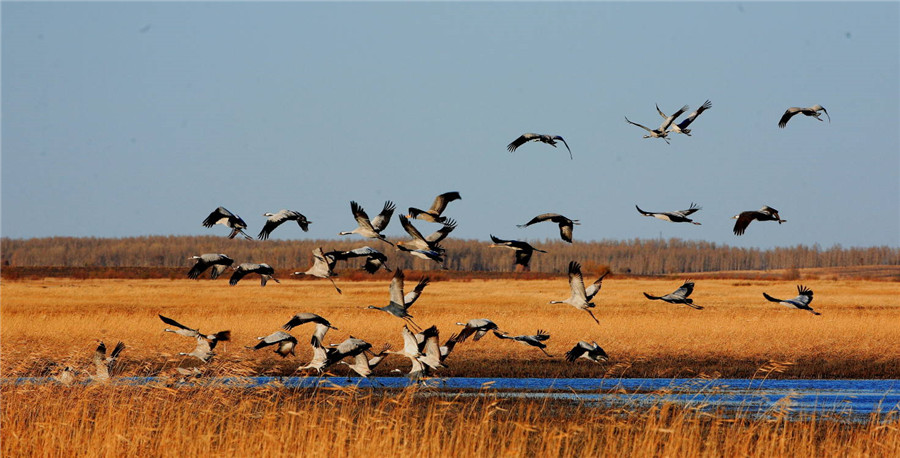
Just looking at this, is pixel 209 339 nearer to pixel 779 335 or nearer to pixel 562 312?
pixel 779 335

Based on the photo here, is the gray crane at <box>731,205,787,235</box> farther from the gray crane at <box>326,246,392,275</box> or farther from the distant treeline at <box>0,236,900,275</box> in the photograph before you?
the distant treeline at <box>0,236,900,275</box>

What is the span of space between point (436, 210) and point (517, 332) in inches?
695

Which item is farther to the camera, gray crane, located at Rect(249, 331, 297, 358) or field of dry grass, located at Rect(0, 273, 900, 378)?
field of dry grass, located at Rect(0, 273, 900, 378)

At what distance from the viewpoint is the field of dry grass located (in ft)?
79.5

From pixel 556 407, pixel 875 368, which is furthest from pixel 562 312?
pixel 556 407

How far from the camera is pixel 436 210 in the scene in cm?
1465

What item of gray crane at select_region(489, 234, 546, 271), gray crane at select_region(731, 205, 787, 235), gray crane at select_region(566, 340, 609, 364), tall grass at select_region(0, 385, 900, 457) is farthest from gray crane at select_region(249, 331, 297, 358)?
gray crane at select_region(731, 205, 787, 235)

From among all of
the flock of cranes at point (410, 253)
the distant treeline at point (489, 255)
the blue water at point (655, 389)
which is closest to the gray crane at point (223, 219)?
the flock of cranes at point (410, 253)

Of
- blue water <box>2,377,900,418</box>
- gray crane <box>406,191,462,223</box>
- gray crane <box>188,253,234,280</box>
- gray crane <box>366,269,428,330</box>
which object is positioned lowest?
blue water <box>2,377,900,418</box>

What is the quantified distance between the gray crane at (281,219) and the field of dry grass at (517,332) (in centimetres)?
403

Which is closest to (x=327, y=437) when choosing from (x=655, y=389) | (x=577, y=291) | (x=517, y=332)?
(x=577, y=291)

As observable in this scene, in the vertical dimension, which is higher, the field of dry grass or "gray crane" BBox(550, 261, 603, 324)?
"gray crane" BBox(550, 261, 603, 324)

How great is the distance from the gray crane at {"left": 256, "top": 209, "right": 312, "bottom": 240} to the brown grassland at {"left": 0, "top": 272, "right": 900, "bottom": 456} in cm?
267

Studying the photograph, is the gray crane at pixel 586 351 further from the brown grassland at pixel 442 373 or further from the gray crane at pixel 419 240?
the gray crane at pixel 419 240
